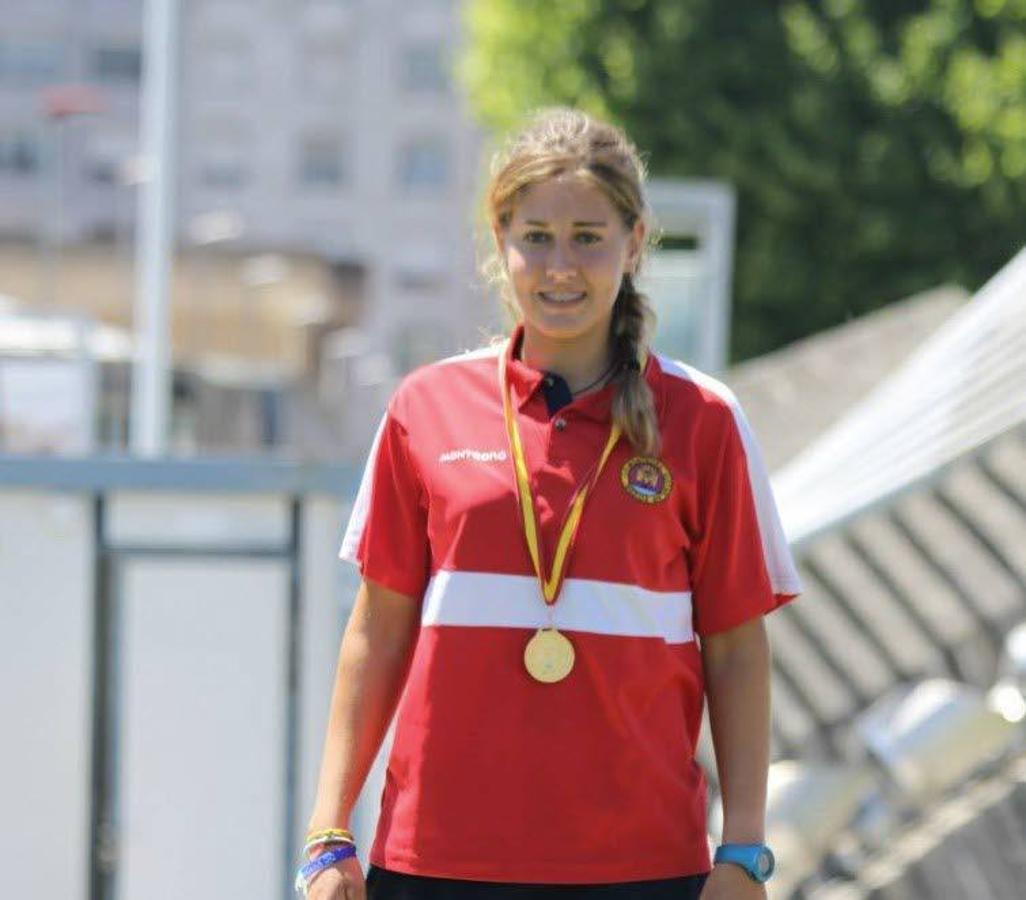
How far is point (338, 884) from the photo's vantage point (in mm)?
2840

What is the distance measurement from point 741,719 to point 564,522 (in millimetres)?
336

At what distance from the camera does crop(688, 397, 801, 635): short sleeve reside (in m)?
2.86

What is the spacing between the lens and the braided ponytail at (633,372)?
9.21 feet

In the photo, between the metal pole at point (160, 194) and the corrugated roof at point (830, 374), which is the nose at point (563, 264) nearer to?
the corrugated roof at point (830, 374)

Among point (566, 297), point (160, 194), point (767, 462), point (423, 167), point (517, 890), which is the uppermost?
point (423, 167)

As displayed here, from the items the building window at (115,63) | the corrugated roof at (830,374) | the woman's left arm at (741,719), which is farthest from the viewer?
the building window at (115,63)

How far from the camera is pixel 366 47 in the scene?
6138 centimetres

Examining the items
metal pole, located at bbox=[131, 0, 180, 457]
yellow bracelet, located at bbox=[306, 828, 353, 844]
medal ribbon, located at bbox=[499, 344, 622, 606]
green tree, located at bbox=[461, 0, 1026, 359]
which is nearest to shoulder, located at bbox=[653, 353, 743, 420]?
medal ribbon, located at bbox=[499, 344, 622, 606]

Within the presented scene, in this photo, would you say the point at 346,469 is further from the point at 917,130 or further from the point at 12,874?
the point at 917,130

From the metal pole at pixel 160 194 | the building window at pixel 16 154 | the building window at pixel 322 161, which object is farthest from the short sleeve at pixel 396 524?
the building window at pixel 16 154

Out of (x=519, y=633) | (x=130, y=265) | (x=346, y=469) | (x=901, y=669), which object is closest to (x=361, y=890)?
(x=519, y=633)

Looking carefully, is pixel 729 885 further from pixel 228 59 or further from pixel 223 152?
pixel 223 152

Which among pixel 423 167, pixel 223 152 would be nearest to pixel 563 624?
pixel 223 152

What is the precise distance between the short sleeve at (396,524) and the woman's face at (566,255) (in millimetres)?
229
